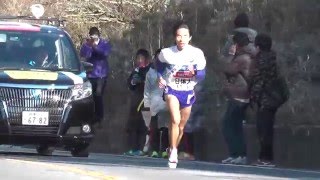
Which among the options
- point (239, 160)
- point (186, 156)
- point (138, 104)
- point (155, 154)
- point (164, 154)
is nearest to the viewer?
point (239, 160)

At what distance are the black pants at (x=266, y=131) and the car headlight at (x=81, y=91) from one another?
2585 millimetres

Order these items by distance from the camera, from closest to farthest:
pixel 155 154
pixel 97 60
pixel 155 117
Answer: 1. pixel 155 154
2. pixel 155 117
3. pixel 97 60

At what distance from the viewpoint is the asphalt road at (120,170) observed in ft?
41.7

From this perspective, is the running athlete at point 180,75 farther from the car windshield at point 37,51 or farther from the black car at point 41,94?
the car windshield at point 37,51

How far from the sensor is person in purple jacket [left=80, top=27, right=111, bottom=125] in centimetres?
2028

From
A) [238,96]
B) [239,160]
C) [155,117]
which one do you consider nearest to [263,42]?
[238,96]

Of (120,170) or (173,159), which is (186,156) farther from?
(120,170)

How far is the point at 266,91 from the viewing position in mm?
15789

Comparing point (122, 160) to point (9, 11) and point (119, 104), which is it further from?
point (9, 11)

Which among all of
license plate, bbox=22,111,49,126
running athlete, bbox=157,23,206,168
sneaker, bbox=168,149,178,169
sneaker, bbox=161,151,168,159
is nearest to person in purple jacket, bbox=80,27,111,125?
sneaker, bbox=161,151,168,159

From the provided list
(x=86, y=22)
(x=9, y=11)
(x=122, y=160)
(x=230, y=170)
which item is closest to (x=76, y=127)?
(x=122, y=160)

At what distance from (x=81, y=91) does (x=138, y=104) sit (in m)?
3.63

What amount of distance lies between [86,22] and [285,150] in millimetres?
10229

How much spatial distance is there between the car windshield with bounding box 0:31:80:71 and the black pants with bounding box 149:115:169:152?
2.33 m
